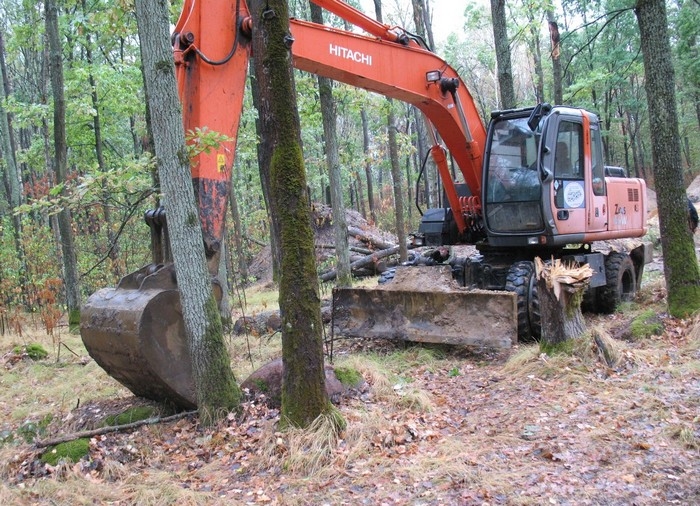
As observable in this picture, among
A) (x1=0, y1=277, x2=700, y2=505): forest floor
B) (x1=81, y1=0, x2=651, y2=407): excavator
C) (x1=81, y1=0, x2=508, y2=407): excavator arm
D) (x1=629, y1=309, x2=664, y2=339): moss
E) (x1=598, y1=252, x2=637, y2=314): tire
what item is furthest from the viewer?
(x1=598, y1=252, x2=637, y2=314): tire

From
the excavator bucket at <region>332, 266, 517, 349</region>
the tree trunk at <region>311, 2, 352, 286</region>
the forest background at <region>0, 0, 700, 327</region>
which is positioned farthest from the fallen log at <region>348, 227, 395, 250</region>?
the excavator bucket at <region>332, 266, 517, 349</region>

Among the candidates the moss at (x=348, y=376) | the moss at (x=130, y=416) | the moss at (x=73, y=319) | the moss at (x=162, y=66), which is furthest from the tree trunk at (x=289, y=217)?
the moss at (x=73, y=319)

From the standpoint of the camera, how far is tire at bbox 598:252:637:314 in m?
9.02

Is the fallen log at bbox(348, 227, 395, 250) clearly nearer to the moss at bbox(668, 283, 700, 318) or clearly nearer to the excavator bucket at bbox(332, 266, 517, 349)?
the excavator bucket at bbox(332, 266, 517, 349)

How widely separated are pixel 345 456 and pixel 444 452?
725mm

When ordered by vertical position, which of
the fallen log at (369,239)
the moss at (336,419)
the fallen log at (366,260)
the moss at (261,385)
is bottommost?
the moss at (336,419)

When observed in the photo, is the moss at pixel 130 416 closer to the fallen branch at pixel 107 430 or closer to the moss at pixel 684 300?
the fallen branch at pixel 107 430

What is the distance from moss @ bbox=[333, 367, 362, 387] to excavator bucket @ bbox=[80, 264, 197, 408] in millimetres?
1382

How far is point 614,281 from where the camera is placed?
9.02m

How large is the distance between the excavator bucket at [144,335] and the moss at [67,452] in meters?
0.67

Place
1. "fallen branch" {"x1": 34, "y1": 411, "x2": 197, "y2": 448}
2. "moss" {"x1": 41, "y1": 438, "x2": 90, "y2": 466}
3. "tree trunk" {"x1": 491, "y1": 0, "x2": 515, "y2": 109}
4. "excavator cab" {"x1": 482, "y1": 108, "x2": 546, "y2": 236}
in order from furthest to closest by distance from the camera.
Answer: "tree trunk" {"x1": 491, "y1": 0, "x2": 515, "y2": 109} < "excavator cab" {"x1": 482, "y1": 108, "x2": 546, "y2": 236} < "fallen branch" {"x1": 34, "y1": 411, "x2": 197, "y2": 448} < "moss" {"x1": 41, "y1": 438, "x2": 90, "y2": 466}

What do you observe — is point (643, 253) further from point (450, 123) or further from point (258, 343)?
point (258, 343)

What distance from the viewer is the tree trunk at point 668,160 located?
23.6 feet

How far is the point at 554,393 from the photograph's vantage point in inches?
212
